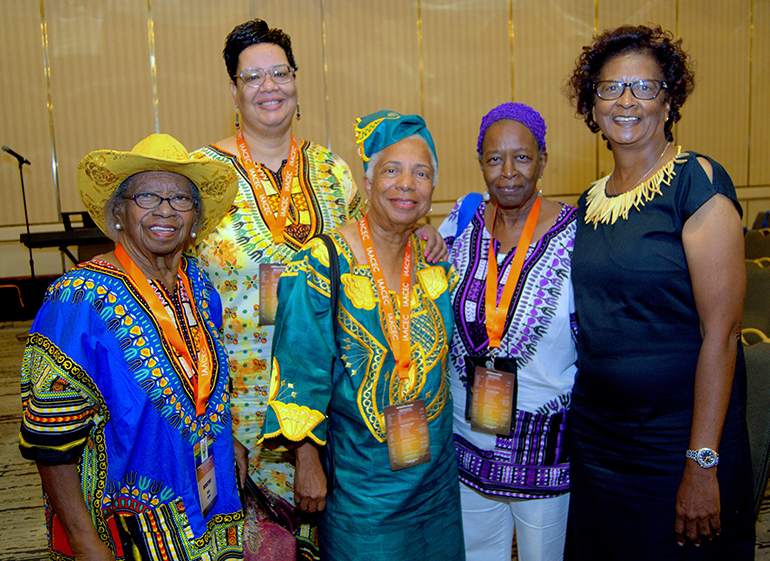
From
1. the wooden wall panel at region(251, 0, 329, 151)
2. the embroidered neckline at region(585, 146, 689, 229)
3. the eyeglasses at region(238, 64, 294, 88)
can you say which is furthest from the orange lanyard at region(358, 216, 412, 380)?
the wooden wall panel at region(251, 0, 329, 151)

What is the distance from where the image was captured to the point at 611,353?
170 centimetres

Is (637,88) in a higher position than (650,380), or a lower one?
higher

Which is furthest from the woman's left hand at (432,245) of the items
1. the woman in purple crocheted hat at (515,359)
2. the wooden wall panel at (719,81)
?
the wooden wall panel at (719,81)

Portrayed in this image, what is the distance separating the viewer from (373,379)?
1584 mm

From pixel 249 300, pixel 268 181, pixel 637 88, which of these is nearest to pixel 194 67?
pixel 268 181

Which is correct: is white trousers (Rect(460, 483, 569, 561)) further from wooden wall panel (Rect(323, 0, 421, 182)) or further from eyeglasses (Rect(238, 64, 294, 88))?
wooden wall panel (Rect(323, 0, 421, 182))

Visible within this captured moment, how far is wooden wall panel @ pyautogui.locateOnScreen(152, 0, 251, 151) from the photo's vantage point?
7.39 m

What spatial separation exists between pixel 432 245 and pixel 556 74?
7.68 metres

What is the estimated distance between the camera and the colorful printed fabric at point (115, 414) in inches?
51.0

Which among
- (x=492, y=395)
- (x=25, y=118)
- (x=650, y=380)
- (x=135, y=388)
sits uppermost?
(x=25, y=118)

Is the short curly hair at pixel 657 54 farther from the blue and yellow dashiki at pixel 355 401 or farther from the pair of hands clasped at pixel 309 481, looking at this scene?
the pair of hands clasped at pixel 309 481

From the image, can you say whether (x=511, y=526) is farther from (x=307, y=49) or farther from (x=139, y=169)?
(x=307, y=49)

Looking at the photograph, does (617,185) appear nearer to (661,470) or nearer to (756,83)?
(661,470)

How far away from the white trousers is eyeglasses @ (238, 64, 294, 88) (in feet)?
5.53
